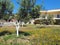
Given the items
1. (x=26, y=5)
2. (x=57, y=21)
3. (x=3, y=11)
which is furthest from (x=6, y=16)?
(x=57, y=21)

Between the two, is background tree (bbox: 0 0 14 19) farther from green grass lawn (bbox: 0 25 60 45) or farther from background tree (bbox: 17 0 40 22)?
green grass lawn (bbox: 0 25 60 45)

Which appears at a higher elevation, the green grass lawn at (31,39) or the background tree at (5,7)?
the background tree at (5,7)

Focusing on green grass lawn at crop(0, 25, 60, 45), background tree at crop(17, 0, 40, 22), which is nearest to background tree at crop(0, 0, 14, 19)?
background tree at crop(17, 0, 40, 22)

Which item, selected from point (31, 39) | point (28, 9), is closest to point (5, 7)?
point (28, 9)

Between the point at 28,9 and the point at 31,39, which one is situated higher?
the point at 28,9

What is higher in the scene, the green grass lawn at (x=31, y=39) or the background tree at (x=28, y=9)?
the background tree at (x=28, y=9)

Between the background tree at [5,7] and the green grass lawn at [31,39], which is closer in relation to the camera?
the green grass lawn at [31,39]

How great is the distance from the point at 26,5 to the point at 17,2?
1466 mm

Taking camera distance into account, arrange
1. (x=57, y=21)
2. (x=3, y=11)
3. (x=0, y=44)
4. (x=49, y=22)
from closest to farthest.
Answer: (x=0, y=44) → (x=3, y=11) → (x=49, y=22) → (x=57, y=21)

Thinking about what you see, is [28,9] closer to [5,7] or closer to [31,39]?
[5,7]

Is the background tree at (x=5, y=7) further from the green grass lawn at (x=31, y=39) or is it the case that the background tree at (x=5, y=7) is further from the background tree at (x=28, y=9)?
the green grass lawn at (x=31, y=39)

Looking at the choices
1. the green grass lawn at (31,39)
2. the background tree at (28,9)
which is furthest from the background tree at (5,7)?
the green grass lawn at (31,39)

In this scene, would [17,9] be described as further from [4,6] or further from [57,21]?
[57,21]

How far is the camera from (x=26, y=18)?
88.2 ft
